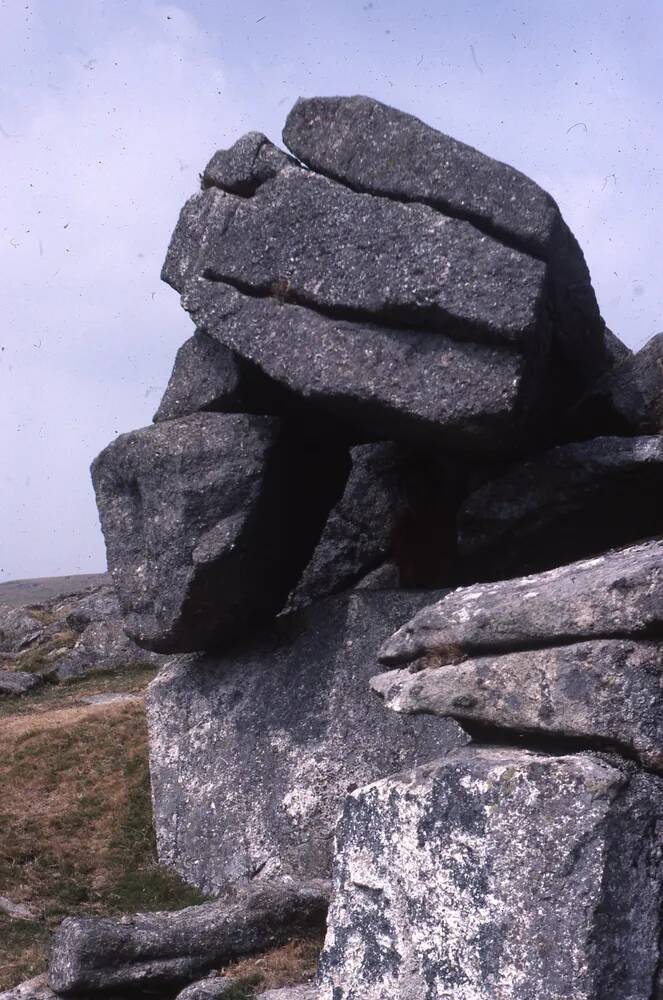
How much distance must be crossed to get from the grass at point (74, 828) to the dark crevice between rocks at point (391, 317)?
625 cm

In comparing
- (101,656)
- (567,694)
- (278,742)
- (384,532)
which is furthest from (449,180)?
(101,656)

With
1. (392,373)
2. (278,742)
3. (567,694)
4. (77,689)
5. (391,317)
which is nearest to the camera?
(567,694)

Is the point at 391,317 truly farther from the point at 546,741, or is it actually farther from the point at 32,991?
the point at 32,991

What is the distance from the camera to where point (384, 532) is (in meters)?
13.7

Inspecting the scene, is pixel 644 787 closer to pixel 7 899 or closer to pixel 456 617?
pixel 456 617

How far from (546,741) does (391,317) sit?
4.74 metres

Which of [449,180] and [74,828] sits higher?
[449,180]

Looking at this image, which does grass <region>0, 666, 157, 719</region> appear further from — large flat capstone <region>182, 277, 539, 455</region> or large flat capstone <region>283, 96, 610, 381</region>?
large flat capstone <region>283, 96, 610, 381</region>

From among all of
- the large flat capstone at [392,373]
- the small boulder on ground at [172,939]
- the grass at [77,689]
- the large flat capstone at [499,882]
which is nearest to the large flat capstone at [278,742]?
the small boulder on ground at [172,939]

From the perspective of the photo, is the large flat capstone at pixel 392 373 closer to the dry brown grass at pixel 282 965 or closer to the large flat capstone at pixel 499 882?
the large flat capstone at pixel 499 882

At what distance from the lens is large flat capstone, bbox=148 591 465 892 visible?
11.8 meters

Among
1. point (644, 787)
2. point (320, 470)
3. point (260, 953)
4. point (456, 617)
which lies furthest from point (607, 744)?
point (320, 470)

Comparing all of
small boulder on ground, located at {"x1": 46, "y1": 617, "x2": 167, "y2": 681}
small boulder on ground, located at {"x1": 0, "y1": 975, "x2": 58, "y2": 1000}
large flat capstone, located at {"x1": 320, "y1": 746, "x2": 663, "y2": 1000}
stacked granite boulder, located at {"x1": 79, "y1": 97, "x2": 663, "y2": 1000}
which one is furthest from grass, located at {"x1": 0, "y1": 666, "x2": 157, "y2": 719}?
large flat capstone, located at {"x1": 320, "y1": 746, "x2": 663, "y2": 1000}

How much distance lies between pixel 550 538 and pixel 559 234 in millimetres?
3097
